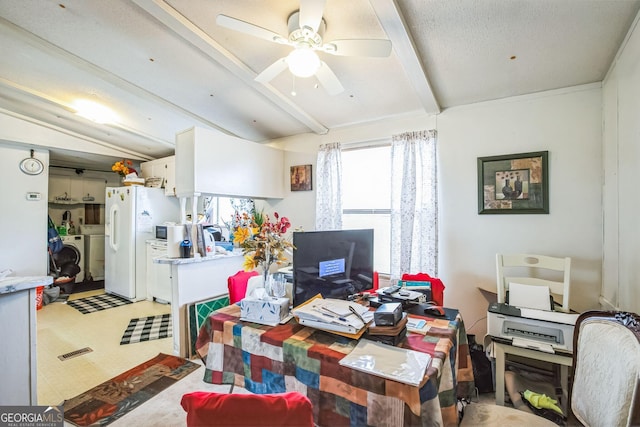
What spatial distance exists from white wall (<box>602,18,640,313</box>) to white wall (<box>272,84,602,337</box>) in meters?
0.11

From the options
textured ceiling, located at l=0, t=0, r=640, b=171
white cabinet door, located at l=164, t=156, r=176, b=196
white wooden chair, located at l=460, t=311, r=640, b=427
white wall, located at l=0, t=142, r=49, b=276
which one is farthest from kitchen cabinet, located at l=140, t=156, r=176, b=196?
white wooden chair, located at l=460, t=311, r=640, b=427

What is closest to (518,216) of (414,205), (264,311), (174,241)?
(414,205)

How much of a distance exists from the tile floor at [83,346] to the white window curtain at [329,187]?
219 centimetres

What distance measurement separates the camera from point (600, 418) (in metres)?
1.04

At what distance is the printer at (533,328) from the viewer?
67.3 inches

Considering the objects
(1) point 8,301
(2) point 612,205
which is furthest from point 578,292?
(1) point 8,301

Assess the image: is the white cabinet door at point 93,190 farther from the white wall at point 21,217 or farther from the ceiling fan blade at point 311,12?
the ceiling fan blade at point 311,12

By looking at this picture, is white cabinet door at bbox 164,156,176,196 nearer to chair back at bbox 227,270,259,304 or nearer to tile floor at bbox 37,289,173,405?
tile floor at bbox 37,289,173,405

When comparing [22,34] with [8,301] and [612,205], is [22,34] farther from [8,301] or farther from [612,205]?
[612,205]

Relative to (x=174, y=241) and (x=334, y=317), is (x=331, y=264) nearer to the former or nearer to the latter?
(x=334, y=317)

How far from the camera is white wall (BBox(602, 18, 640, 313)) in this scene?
5.30ft

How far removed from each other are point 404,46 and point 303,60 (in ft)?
2.54

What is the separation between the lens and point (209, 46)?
2111 mm

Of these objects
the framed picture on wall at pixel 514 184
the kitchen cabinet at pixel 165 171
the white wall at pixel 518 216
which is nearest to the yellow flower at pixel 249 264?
the white wall at pixel 518 216
